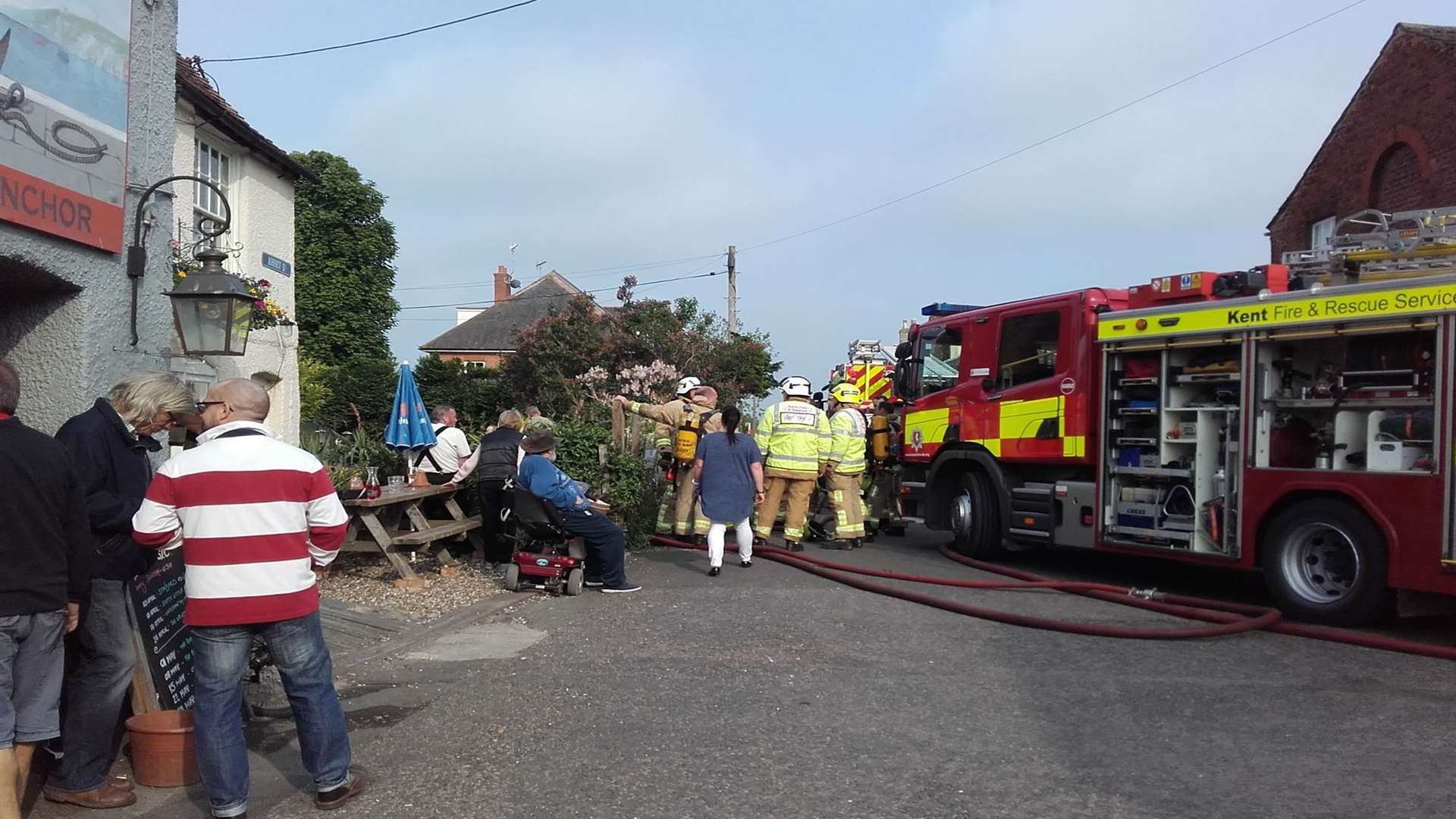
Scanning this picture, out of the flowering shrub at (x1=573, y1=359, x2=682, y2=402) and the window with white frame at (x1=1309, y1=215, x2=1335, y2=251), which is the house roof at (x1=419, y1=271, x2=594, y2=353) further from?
the window with white frame at (x1=1309, y1=215, x2=1335, y2=251)

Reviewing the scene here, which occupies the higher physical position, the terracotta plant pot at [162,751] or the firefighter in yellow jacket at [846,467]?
the firefighter in yellow jacket at [846,467]

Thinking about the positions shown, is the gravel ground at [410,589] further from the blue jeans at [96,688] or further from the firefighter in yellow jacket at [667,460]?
the blue jeans at [96,688]

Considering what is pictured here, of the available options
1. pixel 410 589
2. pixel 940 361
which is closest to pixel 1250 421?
pixel 940 361

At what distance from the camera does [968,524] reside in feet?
38.9

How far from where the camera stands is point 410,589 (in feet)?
30.4

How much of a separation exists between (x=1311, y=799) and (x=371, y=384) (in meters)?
19.7

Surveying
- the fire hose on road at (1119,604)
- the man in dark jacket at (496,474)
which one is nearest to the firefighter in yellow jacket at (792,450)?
the fire hose on road at (1119,604)

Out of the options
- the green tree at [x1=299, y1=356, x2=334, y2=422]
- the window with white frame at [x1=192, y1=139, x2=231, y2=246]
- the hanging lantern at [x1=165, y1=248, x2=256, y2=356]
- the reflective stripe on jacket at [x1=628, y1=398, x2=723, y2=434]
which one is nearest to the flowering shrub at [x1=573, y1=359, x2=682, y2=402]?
the green tree at [x1=299, y1=356, x2=334, y2=422]

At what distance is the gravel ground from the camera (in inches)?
345

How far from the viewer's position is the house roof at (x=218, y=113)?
13273 millimetres

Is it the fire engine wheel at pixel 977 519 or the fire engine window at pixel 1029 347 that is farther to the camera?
the fire engine wheel at pixel 977 519

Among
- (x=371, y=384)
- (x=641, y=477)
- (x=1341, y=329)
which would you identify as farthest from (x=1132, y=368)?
(x=371, y=384)

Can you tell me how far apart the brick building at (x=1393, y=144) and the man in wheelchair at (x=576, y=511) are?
13.2 meters

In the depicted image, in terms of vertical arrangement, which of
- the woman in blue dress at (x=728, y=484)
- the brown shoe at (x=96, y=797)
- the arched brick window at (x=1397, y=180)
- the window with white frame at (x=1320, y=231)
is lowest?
the brown shoe at (x=96, y=797)
